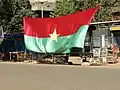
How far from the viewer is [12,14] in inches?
1180

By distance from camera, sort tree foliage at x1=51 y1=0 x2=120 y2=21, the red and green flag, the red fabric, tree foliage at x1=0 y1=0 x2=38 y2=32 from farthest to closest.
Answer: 1. tree foliage at x1=0 y1=0 x2=38 y2=32
2. tree foliage at x1=51 y1=0 x2=120 y2=21
3. the red fabric
4. the red and green flag

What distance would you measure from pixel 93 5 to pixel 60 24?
6.03m

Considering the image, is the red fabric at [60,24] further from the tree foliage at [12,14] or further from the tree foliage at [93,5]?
the tree foliage at [12,14]

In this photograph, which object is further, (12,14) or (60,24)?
(12,14)

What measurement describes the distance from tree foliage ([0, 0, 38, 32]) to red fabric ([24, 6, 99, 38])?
7.21 meters

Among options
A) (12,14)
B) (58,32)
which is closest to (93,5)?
(58,32)

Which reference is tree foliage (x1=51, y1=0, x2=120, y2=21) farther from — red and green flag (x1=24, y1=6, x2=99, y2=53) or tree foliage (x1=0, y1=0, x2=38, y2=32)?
red and green flag (x1=24, y1=6, x2=99, y2=53)

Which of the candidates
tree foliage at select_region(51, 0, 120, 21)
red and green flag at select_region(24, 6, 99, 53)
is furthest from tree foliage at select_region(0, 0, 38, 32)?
red and green flag at select_region(24, 6, 99, 53)

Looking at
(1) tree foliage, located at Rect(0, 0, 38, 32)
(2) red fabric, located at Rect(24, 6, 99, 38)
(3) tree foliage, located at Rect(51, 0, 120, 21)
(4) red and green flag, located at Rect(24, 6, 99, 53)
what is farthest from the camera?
(1) tree foliage, located at Rect(0, 0, 38, 32)

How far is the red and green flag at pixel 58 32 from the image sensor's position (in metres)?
19.9

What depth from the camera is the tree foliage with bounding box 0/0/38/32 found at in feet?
95.8

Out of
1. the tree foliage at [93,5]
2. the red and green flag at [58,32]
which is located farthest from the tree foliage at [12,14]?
the red and green flag at [58,32]

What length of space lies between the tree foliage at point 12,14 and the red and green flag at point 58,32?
289 inches

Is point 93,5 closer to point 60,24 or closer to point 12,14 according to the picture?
point 60,24
